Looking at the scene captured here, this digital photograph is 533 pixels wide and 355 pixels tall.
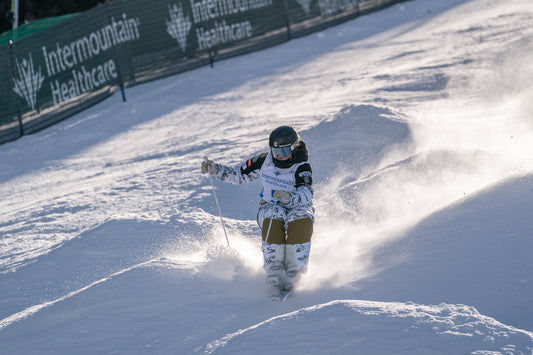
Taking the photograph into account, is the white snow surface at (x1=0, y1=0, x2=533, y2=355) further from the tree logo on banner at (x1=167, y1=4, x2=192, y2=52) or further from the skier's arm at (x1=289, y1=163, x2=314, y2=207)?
the tree logo on banner at (x1=167, y1=4, x2=192, y2=52)

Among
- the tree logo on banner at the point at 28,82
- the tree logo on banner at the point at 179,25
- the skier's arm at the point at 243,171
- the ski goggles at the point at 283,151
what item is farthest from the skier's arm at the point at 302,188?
the tree logo on banner at the point at 179,25

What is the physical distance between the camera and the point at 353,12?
19344 mm

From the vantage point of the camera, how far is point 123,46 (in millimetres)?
14188

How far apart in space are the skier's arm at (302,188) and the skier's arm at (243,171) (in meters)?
0.60

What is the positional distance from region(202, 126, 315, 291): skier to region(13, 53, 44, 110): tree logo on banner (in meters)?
8.45

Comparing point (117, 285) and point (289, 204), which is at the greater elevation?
point (289, 204)

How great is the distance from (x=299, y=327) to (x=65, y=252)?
3411 mm

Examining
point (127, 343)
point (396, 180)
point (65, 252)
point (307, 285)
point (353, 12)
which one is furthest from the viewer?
point (353, 12)

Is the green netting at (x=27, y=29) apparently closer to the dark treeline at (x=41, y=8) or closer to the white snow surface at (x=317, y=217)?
the dark treeline at (x=41, y=8)

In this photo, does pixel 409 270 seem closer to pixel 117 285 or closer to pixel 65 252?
pixel 117 285

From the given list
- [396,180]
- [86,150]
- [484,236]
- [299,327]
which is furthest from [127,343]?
[86,150]

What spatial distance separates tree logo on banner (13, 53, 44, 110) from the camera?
12262 mm

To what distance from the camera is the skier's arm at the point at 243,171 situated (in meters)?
5.98

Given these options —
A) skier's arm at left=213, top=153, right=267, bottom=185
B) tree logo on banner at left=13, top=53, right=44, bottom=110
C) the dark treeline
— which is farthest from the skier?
the dark treeline
